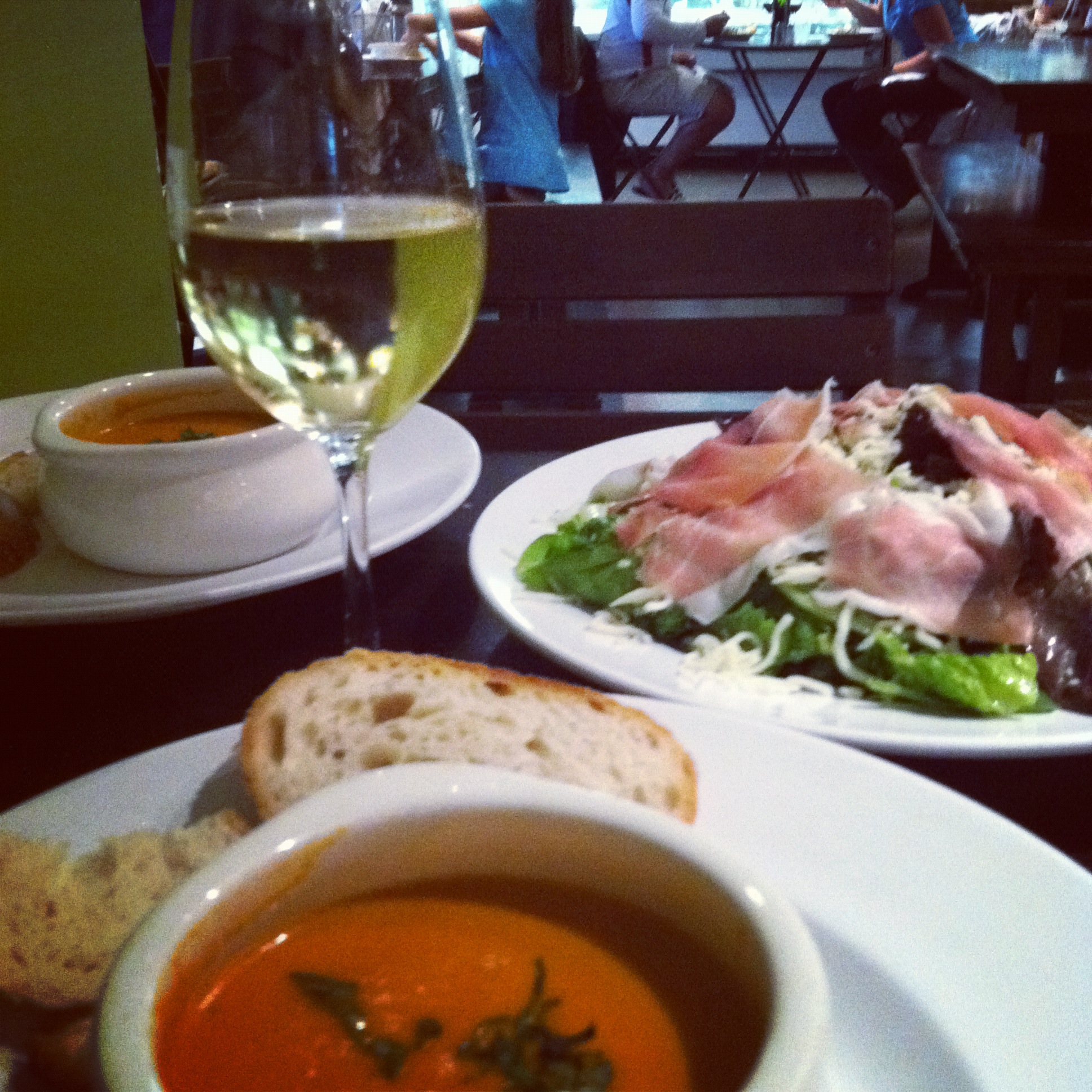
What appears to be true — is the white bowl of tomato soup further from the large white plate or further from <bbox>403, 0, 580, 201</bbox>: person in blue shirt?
<bbox>403, 0, 580, 201</bbox>: person in blue shirt

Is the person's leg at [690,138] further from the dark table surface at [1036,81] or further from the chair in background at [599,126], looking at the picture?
the dark table surface at [1036,81]

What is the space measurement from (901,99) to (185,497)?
277 inches

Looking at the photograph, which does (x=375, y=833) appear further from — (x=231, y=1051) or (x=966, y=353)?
(x=966, y=353)

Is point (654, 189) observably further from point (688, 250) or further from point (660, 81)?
point (688, 250)

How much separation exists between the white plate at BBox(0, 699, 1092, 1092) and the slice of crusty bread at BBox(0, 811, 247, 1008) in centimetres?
3

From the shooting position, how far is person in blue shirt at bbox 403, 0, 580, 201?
12.9ft

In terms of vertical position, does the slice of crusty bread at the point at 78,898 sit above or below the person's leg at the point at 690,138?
below

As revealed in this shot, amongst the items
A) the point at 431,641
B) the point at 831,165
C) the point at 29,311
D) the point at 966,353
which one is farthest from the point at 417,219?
the point at 831,165

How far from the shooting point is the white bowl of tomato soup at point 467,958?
0.44m

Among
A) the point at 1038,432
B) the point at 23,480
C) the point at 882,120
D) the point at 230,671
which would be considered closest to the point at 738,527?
the point at 1038,432

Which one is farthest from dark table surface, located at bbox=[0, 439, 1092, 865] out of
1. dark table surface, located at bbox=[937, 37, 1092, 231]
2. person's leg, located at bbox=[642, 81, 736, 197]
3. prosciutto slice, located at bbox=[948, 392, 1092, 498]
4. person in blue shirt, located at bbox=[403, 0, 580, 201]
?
person's leg, located at bbox=[642, 81, 736, 197]

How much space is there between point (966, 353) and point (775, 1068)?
212 inches

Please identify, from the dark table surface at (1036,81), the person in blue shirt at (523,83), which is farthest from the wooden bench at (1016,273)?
the person in blue shirt at (523,83)

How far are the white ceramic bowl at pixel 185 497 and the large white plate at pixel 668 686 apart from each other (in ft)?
0.61
